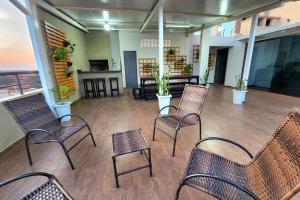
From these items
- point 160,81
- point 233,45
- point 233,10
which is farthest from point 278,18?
point 160,81

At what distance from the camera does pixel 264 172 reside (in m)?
1.12

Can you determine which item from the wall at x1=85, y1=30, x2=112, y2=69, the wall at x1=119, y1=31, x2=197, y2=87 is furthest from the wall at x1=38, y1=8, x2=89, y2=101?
the wall at x1=119, y1=31, x2=197, y2=87

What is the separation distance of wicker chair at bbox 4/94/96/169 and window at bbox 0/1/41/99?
0.87 m

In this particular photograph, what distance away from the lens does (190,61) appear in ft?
28.0

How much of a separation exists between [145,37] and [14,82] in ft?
20.6

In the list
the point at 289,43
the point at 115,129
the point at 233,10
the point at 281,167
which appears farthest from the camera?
the point at 289,43

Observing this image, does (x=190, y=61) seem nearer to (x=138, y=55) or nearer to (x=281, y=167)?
(x=138, y=55)

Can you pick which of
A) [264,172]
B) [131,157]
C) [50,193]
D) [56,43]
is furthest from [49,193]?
[56,43]

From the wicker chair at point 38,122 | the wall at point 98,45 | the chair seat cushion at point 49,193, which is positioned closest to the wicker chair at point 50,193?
the chair seat cushion at point 49,193

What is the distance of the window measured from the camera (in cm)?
264

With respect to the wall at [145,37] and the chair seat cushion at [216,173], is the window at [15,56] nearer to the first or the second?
the chair seat cushion at [216,173]

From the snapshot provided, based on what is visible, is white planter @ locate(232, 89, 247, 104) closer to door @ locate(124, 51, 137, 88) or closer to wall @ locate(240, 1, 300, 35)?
wall @ locate(240, 1, 300, 35)

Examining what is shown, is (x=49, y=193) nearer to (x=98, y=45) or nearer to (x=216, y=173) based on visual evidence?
(x=216, y=173)

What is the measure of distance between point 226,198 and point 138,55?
24.8 ft
